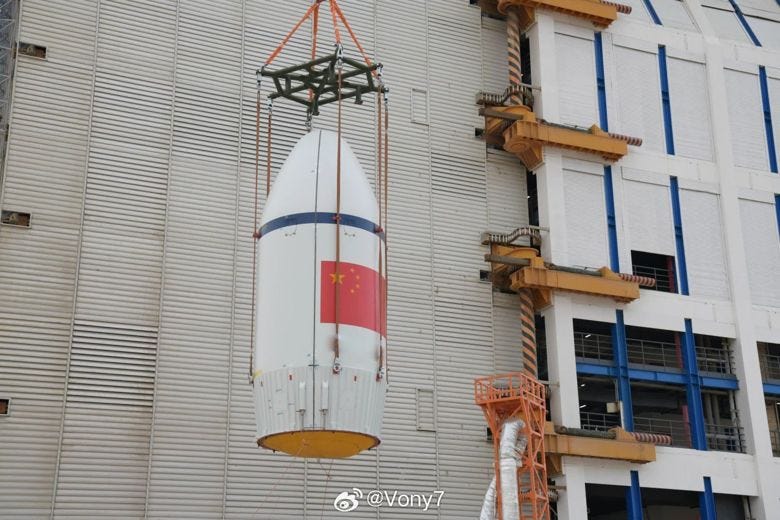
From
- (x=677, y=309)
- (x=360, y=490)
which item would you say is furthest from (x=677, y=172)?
(x=360, y=490)

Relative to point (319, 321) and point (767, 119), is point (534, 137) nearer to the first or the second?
point (767, 119)

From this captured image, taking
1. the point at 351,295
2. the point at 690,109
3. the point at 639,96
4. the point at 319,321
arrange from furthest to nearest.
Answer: the point at 690,109, the point at 639,96, the point at 351,295, the point at 319,321

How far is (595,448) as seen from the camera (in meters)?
35.5

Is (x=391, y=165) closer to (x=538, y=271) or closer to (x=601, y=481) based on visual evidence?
(x=538, y=271)

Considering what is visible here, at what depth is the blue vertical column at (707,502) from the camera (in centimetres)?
3725

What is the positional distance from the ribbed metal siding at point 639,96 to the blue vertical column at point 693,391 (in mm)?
8503

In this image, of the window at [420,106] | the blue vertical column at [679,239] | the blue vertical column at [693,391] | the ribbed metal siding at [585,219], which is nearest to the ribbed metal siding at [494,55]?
the window at [420,106]

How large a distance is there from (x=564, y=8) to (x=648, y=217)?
967 cm

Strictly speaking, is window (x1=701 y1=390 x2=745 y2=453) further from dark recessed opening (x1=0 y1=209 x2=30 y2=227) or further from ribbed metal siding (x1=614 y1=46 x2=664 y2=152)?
dark recessed opening (x1=0 y1=209 x2=30 y2=227)

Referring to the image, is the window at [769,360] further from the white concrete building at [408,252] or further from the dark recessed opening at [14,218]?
the dark recessed opening at [14,218]

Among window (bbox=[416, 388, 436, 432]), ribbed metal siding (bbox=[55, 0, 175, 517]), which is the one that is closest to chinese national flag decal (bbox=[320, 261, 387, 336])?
ribbed metal siding (bbox=[55, 0, 175, 517])

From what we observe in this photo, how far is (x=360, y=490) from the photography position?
33781 millimetres

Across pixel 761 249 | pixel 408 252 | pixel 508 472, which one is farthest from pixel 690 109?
pixel 508 472

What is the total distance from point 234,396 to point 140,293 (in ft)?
15.5
